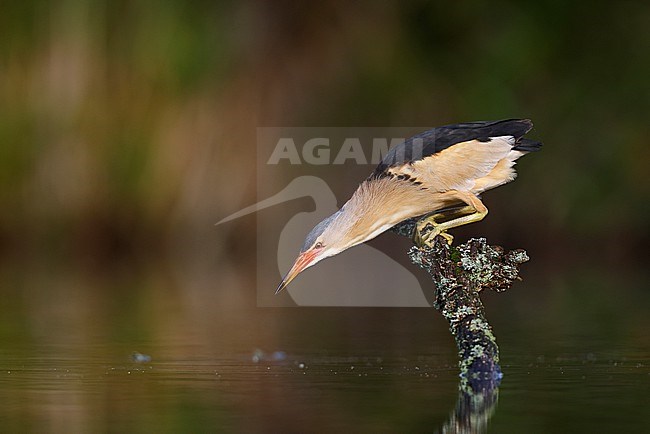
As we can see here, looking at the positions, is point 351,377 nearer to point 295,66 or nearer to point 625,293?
point 625,293

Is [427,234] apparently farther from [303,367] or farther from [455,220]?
[303,367]

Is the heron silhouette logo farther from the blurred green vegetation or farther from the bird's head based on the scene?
the bird's head

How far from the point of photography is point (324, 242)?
7332 mm

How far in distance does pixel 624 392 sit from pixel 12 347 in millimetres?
3639

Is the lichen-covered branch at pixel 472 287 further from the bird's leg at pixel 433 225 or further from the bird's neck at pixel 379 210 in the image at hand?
the bird's neck at pixel 379 210

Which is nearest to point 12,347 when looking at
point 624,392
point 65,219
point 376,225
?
point 376,225

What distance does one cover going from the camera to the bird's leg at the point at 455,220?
722 centimetres

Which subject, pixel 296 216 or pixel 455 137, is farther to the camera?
pixel 296 216

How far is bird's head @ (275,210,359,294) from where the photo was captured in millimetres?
7234

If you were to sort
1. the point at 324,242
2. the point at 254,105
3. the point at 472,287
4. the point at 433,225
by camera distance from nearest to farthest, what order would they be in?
the point at 472,287, the point at 324,242, the point at 433,225, the point at 254,105

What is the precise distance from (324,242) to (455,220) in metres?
0.70

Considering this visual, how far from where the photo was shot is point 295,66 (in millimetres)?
15500

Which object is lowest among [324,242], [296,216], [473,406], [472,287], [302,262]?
[473,406]

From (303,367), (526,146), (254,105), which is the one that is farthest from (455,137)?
Result: (254,105)
